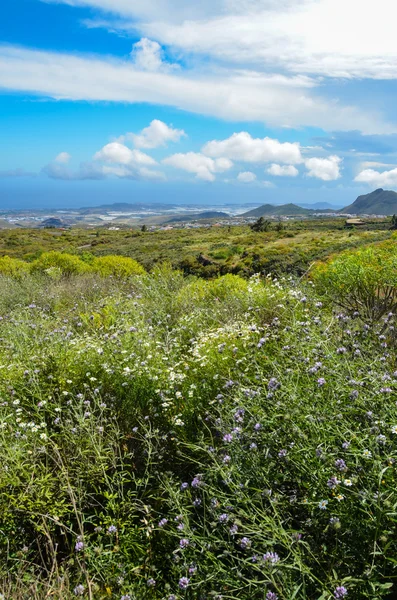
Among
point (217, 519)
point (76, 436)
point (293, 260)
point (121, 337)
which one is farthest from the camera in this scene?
point (293, 260)

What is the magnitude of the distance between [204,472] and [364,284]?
4141mm

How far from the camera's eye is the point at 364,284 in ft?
20.9

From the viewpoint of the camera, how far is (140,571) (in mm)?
2844

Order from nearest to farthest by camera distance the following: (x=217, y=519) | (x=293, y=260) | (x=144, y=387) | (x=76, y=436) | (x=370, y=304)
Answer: (x=217, y=519) < (x=76, y=436) < (x=144, y=387) < (x=370, y=304) < (x=293, y=260)

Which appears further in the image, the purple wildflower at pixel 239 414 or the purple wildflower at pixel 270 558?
the purple wildflower at pixel 239 414

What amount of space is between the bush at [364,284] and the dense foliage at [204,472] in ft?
4.45

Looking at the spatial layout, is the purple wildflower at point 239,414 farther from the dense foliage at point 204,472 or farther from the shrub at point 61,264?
the shrub at point 61,264

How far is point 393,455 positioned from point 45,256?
18581 millimetres

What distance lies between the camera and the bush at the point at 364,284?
608 cm

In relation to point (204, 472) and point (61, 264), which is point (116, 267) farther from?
point (204, 472)

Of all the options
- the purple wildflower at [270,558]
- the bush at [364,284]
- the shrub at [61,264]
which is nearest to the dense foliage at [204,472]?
the purple wildflower at [270,558]

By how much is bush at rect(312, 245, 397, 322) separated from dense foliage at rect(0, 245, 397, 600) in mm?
1358

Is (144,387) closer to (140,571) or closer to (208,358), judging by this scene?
(208,358)

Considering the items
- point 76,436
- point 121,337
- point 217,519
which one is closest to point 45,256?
point 121,337
